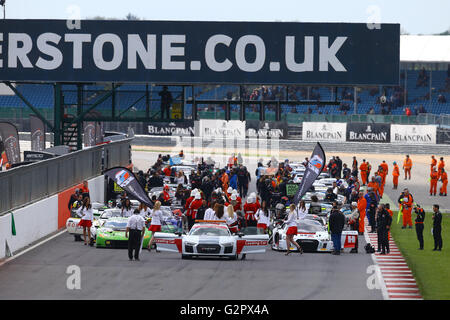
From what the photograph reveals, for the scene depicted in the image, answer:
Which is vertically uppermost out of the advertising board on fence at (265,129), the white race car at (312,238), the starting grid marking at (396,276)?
the advertising board on fence at (265,129)

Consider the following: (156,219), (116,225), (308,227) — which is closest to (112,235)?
(116,225)

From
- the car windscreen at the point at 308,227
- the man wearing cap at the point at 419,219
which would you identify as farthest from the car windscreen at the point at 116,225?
the man wearing cap at the point at 419,219

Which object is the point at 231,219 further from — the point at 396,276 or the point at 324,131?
the point at 324,131

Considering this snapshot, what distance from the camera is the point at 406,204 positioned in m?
30.7

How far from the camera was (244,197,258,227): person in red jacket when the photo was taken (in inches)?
1064

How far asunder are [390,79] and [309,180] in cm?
595

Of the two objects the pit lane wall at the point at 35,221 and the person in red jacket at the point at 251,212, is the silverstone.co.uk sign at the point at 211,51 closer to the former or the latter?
the pit lane wall at the point at 35,221

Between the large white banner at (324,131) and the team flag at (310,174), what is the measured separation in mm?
37623

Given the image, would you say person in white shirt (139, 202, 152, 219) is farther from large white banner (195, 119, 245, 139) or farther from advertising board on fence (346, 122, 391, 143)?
advertising board on fence (346, 122, 391, 143)

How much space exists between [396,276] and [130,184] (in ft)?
28.3

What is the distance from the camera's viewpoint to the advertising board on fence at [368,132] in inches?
2643

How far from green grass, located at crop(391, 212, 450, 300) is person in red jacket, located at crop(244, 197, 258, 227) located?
3.89 metres

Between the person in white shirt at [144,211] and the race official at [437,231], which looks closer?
the race official at [437,231]
